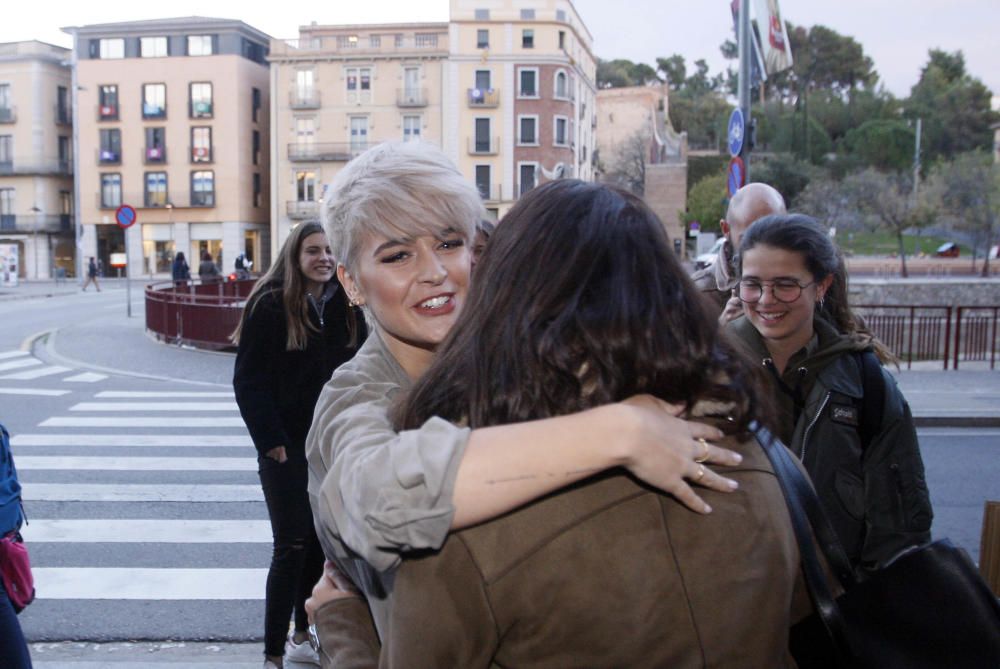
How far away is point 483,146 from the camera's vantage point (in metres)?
52.0

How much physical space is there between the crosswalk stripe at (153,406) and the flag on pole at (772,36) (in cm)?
856

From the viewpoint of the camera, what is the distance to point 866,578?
5.10 feet

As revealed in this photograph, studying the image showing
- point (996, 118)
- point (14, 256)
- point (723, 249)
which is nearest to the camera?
point (723, 249)

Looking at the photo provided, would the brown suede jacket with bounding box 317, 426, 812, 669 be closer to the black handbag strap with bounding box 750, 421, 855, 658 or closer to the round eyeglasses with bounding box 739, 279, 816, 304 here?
the black handbag strap with bounding box 750, 421, 855, 658

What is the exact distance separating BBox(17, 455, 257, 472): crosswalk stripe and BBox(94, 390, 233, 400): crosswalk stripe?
3.36 metres

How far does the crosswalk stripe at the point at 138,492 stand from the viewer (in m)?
6.93

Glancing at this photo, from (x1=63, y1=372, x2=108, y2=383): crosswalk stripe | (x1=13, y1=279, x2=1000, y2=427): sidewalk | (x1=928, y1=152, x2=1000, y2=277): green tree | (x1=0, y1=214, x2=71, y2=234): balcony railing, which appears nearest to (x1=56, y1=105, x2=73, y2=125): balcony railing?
(x1=0, y1=214, x2=71, y2=234): balcony railing

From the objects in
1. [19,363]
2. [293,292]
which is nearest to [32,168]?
[19,363]

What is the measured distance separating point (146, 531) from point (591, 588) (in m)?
5.65

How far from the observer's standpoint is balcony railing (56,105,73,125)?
55562 mm

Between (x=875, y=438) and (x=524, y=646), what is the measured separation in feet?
5.83

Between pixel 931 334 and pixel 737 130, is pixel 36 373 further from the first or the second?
pixel 931 334

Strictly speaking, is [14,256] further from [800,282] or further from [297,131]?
[800,282]

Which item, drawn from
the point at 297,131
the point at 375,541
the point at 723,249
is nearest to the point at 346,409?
the point at 375,541
